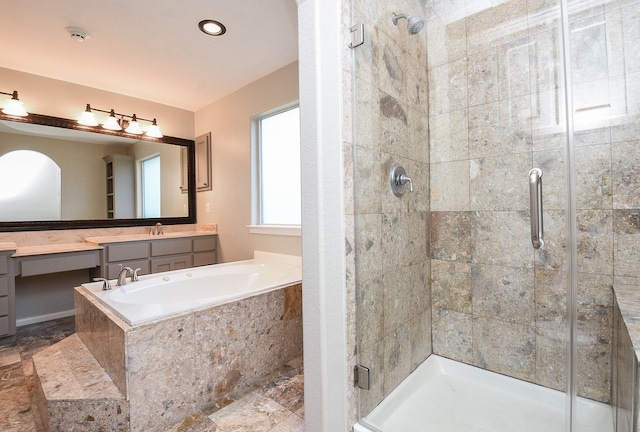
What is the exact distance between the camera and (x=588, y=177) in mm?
1378

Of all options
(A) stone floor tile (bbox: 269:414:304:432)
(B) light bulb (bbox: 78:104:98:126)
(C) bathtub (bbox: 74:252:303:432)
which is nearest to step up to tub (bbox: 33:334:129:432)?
(C) bathtub (bbox: 74:252:303:432)

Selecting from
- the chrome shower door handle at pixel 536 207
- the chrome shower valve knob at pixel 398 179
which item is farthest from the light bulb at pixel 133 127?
the chrome shower door handle at pixel 536 207

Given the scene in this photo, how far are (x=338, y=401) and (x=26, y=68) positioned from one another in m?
3.86

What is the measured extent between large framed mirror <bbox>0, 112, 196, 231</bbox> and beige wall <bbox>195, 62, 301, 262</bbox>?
392 mm

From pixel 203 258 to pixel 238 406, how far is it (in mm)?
2381

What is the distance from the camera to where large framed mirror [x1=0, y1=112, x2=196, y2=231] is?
9.48 ft

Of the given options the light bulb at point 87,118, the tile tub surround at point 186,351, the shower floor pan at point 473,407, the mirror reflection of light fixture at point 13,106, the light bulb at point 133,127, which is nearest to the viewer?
the shower floor pan at point 473,407

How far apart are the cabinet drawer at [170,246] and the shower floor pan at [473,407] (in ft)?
9.53

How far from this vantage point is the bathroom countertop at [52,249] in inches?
101

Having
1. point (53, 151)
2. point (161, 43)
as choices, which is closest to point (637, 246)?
point (161, 43)

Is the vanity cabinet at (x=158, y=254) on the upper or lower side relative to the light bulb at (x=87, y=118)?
lower

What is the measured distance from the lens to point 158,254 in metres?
3.41

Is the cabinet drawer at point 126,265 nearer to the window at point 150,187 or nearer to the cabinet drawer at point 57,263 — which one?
the cabinet drawer at point 57,263

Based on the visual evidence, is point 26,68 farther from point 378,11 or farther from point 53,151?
point 378,11
